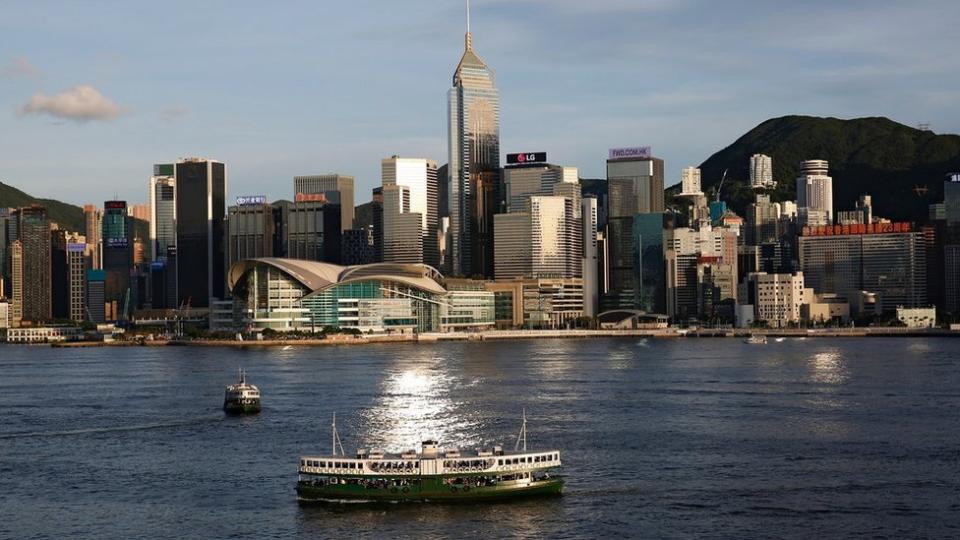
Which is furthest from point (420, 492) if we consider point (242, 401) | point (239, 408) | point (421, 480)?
point (242, 401)

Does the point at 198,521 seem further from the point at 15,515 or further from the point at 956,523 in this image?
the point at 956,523

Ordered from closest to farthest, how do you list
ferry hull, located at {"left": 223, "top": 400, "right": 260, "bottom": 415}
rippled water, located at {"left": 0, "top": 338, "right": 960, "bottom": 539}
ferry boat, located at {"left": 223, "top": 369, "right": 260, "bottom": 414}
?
rippled water, located at {"left": 0, "top": 338, "right": 960, "bottom": 539} < ferry hull, located at {"left": 223, "top": 400, "right": 260, "bottom": 415} < ferry boat, located at {"left": 223, "top": 369, "right": 260, "bottom": 414}

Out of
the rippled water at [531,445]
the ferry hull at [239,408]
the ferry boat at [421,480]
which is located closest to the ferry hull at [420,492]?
the ferry boat at [421,480]

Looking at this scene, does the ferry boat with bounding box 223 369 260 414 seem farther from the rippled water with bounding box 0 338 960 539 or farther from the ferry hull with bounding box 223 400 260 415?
the rippled water with bounding box 0 338 960 539

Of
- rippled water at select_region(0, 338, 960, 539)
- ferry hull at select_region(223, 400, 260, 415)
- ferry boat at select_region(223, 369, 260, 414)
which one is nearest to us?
rippled water at select_region(0, 338, 960, 539)

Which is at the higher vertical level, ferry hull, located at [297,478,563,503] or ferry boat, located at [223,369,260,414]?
ferry boat, located at [223,369,260,414]

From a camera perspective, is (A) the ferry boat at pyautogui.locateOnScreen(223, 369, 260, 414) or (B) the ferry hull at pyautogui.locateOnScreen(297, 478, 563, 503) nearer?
(B) the ferry hull at pyautogui.locateOnScreen(297, 478, 563, 503)

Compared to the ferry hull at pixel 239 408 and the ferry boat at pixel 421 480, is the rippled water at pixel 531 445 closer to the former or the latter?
the ferry boat at pixel 421 480

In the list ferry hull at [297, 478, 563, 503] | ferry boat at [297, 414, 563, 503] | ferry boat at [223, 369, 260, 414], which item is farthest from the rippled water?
ferry boat at [223, 369, 260, 414]
